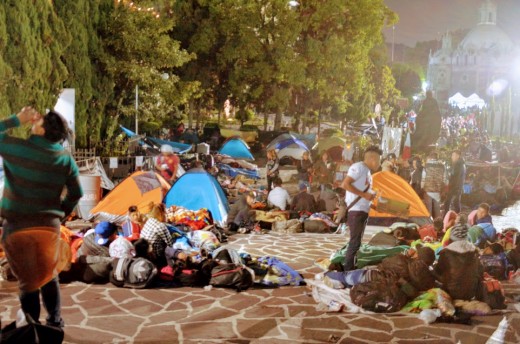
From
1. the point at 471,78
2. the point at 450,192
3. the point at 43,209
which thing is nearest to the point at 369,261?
the point at 43,209

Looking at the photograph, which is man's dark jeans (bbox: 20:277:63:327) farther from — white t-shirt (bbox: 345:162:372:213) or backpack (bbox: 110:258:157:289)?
white t-shirt (bbox: 345:162:372:213)

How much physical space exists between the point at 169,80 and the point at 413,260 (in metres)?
12.6

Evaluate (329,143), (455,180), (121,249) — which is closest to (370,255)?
(121,249)

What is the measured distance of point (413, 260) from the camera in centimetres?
612

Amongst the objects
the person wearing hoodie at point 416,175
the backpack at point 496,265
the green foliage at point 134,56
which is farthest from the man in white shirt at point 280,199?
the green foliage at point 134,56

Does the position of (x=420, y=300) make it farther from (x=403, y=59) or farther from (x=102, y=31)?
(x=403, y=59)

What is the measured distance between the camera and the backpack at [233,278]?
6402 millimetres

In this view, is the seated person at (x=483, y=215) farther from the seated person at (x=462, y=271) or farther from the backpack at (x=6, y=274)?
the backpack at (x=6, y=274)

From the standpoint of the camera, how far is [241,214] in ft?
33.9

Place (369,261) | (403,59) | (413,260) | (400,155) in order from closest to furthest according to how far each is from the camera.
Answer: (413,260), (369,261), (400,155), (403,59)

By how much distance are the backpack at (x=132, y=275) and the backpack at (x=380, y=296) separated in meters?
2.12

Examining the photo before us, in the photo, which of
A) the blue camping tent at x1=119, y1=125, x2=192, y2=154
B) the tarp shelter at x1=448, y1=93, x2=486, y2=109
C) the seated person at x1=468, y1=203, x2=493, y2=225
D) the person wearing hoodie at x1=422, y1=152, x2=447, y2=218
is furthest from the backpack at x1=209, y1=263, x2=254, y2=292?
the tarp shelter at x1=448, y1=93, x2=486, y2=109

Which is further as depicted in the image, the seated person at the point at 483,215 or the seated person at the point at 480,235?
the seated person at the point at 483,215

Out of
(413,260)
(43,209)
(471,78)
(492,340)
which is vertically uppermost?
(471,78)
